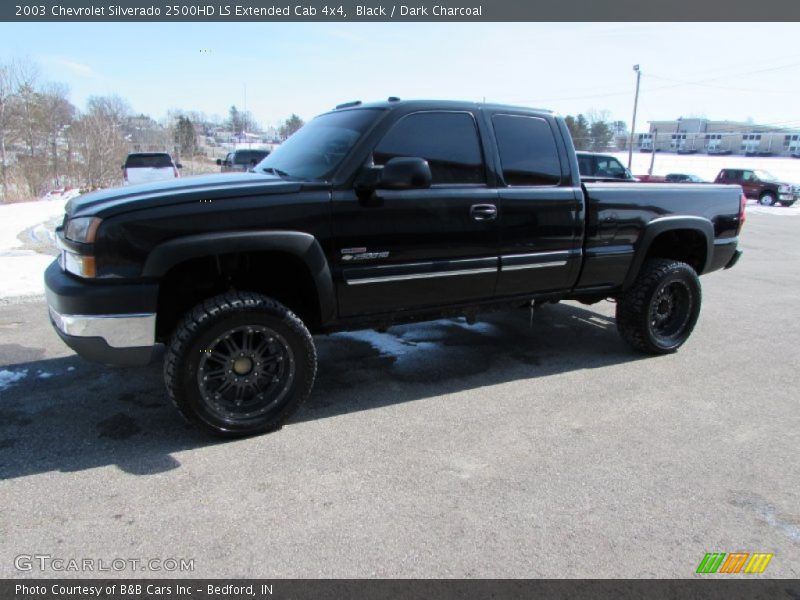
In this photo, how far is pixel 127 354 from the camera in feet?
10.6

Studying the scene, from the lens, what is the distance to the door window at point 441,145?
3869 mm

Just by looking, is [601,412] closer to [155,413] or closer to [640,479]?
[640,479]

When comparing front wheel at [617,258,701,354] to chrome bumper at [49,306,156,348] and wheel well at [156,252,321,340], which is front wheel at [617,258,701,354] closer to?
wheel well at [156,252,321,340]

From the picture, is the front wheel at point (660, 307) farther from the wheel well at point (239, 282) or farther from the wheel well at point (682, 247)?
the wheel well at point (239, 282)

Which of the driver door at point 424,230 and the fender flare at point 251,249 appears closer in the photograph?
the fender flare at point 251,249

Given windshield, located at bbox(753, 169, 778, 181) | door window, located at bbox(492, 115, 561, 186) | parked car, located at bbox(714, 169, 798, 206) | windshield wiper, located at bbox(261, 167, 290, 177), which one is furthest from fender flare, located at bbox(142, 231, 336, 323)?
windshield, located at bbox(753, 169, 778, 181)

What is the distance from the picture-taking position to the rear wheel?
29781 millimetres

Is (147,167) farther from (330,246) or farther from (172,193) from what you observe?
(330,246)

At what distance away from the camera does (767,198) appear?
29984 mm

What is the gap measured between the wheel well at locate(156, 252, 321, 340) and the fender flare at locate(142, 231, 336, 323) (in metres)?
0.09

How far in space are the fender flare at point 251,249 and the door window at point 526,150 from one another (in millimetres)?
1622

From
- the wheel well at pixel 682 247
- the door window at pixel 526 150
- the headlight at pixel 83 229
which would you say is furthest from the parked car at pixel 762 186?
the headlight at pixel 83 229
